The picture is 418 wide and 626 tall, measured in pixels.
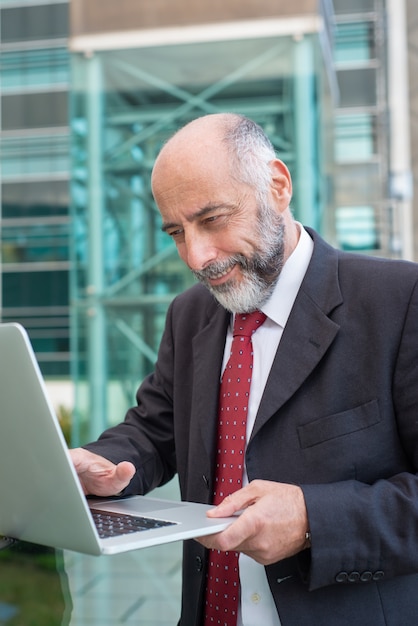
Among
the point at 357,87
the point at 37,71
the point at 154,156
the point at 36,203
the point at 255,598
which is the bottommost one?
the point at 255,598

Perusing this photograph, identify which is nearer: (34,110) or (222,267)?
(222,267)

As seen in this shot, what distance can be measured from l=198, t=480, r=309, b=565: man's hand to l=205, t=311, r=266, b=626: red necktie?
0.21 metres

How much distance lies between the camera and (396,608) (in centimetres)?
125

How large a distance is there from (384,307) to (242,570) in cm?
45

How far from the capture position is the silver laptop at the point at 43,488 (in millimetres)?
944

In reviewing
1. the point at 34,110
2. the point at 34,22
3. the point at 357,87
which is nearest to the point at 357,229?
the point at 357,87

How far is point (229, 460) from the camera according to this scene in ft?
4.41

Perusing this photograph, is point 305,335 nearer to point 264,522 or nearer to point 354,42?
point 264,522

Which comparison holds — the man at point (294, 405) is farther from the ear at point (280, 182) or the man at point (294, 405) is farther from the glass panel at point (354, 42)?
the glass panel at point (354, 42)

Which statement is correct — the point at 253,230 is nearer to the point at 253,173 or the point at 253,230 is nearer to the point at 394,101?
the point at 253,173

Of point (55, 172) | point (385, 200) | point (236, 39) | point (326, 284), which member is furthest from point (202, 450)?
point (55, 172)

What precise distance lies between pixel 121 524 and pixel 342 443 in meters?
0.35

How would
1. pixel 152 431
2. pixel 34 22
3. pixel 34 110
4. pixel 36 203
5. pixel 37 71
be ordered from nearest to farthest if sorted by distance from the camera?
pixel 152 431 → pixel 34 22 → pixel 37 71 → pixel 34 110 → pixel 36 203

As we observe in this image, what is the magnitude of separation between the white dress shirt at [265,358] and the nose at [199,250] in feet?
0.45
